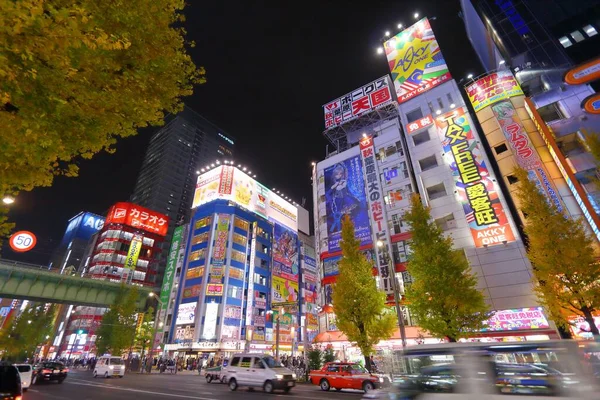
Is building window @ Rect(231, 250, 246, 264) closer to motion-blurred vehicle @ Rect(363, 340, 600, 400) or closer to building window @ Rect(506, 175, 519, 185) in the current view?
building window @ Rect(506, 175, 519, 185)

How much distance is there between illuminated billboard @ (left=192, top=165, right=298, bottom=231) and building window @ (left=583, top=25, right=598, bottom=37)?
56239 mm

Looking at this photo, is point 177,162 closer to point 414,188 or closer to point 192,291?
point 192,291

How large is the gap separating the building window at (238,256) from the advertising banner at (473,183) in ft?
130

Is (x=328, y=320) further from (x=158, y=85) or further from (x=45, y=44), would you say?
(x=45, y=44)

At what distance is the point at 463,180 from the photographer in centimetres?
2534

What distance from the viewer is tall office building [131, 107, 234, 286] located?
372ft

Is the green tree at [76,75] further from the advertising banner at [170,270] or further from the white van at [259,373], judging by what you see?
the advertising banner at [170,270]

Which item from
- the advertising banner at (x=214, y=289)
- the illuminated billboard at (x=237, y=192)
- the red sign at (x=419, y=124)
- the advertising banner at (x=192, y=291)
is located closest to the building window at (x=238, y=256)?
the advertising banner at (x=214, y=289)

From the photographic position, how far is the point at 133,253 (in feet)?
227

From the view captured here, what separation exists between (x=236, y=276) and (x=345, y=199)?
27654mm

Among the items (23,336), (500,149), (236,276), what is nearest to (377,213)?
(500,149)

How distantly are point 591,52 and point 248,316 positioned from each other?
59156mm

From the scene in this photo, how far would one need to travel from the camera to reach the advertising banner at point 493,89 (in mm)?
27172

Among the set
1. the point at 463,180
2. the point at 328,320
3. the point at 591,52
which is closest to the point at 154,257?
the point at 328,320
